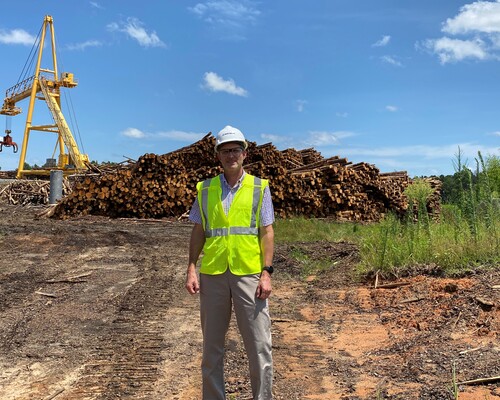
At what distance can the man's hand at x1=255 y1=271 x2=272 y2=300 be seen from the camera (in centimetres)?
374

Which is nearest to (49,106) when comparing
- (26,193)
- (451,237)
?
(26,193)

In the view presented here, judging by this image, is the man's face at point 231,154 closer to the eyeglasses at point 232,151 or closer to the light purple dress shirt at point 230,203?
the eyeglasses at point 232,151

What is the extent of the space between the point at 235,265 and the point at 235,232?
24 centimetres

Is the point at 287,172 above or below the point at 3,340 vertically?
above

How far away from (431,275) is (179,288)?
3925 mm

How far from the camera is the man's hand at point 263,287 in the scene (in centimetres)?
374

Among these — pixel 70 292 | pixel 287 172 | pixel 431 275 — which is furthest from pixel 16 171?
pixel 431 275

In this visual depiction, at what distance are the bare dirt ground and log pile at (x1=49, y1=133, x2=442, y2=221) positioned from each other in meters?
9.13

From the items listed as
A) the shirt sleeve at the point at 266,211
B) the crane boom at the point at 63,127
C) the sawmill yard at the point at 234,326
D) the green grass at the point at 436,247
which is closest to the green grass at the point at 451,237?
the green grass at the point at 436,247

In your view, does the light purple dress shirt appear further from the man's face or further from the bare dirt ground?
the bare dirt ground

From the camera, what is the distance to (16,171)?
41.6 m

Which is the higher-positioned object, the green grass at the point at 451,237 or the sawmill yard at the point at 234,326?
the green grass at the point at 451,237

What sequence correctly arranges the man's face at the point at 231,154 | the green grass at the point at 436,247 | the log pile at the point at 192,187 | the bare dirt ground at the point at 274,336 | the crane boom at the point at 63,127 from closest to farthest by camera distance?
the man's face at the point at 231,154
the bare dirt ground at the point at 274,336
the green grass at the point at 436,247
the log pile at the point at 192,187
the crane boom at the point at 63,127

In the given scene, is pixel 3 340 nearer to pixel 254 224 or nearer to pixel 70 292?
pixel 70 292
